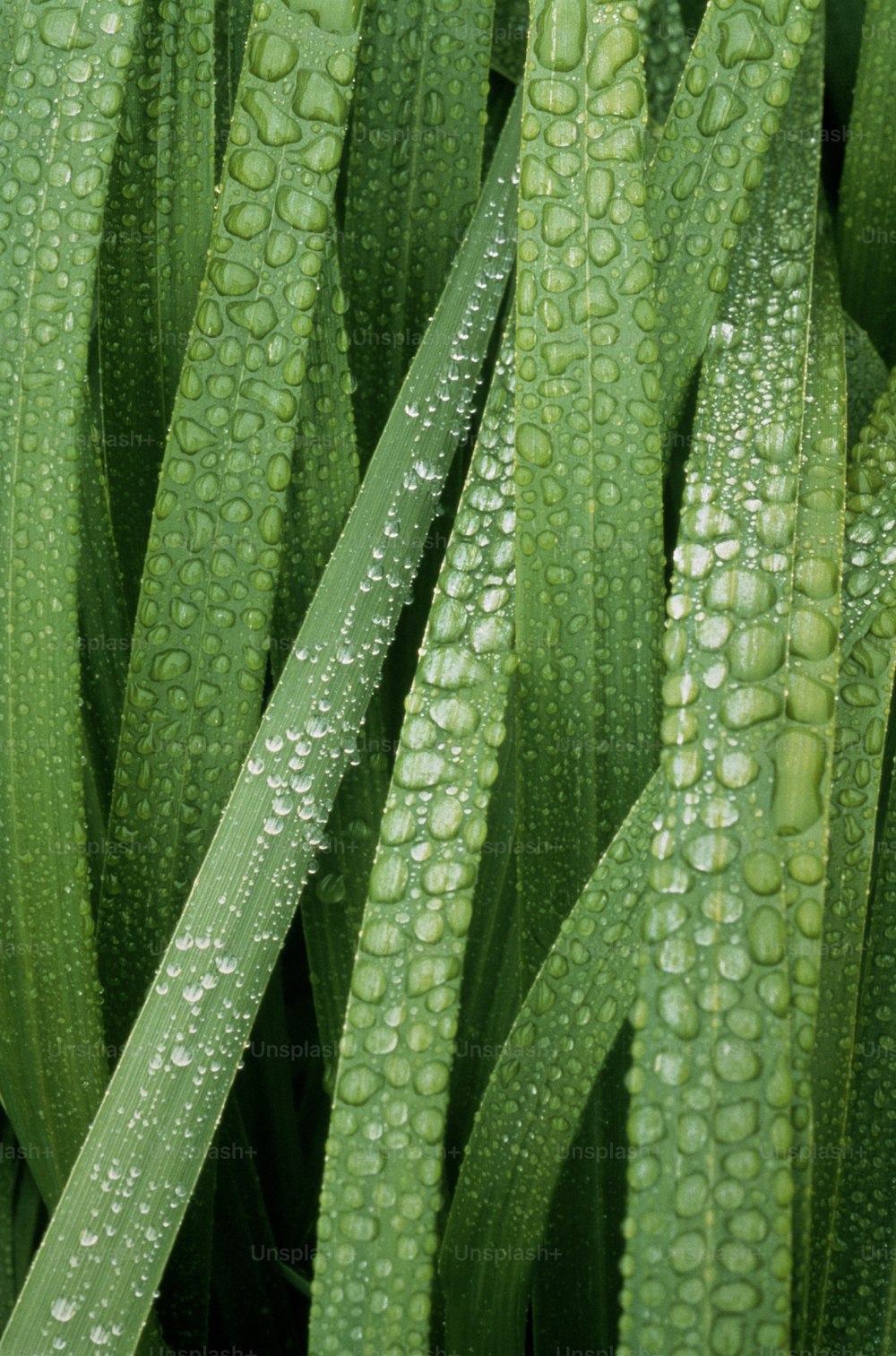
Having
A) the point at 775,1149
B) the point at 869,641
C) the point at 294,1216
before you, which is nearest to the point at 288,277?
the point at 869,641

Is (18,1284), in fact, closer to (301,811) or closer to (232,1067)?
(232,1067)

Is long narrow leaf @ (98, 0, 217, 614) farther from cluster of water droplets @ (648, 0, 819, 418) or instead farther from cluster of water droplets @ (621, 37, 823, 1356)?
cluster of water droplets @ (621, 37, 823, 1356)

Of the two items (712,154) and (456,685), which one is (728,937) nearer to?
(456,685)

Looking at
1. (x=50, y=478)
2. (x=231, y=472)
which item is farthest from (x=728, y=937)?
(x=50, y=478)

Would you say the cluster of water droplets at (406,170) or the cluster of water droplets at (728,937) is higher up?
the cluster of water droplets at (406,170)

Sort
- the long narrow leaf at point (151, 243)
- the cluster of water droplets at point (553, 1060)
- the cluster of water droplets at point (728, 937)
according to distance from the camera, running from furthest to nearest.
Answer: the long narrow leaf at point (151, 243) < the cluster of water droplets at point (553, 1060) < the cluster of water droplets at point (728, 937)

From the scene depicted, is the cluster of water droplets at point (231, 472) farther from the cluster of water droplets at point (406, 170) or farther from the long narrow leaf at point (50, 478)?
the cluster of water droplets at point (406, 170)

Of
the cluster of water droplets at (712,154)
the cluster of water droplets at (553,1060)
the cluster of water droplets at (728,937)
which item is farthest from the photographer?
the cluster of water droplets at (712,154)

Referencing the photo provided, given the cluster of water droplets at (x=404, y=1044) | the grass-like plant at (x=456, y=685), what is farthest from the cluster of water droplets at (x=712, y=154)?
the cluster of water droplets at (x=404, y=1044)
